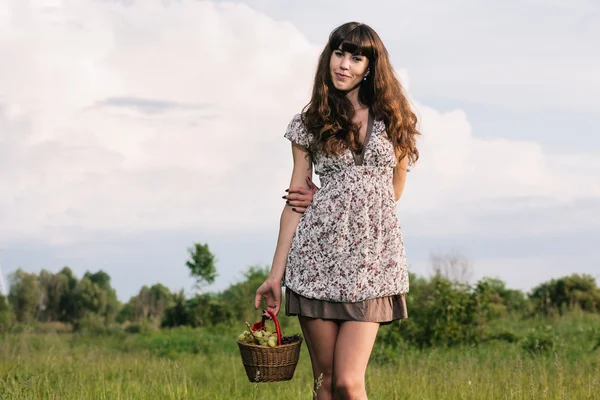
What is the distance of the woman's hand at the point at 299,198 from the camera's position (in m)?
3.81

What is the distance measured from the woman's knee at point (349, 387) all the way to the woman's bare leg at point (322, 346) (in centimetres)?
13

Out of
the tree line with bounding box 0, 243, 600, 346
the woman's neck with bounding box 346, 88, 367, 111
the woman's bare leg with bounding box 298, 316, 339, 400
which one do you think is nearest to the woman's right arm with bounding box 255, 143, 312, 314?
the woman's bare leg with bounding box 298, 316, 339, 400

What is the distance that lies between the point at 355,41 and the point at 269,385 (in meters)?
3.04

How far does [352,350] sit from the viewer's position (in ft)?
11.6

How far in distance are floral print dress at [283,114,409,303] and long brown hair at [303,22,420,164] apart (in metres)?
0.08

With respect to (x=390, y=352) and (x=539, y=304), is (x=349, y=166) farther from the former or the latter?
(x=539, y=304)

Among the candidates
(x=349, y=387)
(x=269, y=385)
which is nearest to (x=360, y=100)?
(x=349, y=387)

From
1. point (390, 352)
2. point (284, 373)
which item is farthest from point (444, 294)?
point (284, 373)

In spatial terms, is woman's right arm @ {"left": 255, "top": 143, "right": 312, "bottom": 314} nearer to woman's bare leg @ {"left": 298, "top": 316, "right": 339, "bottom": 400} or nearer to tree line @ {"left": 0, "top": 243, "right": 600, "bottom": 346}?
woman's bare leg @ {"left": 298, "top": 316, "right": 339, "bottom": 400}

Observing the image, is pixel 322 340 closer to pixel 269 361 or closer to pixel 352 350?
pixel 352 350

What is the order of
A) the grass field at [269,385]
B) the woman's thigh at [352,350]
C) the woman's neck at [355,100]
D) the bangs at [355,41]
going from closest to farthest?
the woman's thigh at [352,350], the bangs at [355,41], the woman's neck at [355,100], the grass field at [269,385]

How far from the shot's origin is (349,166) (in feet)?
12.4

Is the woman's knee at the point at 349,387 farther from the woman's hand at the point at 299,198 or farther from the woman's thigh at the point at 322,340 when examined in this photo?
the woman's hand at the point at 299,198

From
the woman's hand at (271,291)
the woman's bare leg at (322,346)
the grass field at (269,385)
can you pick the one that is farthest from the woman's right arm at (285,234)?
the grass field at (269,385)
